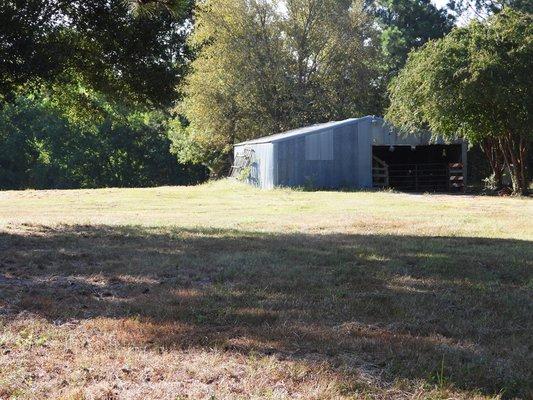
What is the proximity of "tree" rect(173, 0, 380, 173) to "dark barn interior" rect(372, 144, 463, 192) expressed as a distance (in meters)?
8.56

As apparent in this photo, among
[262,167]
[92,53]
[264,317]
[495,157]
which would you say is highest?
[92,53]

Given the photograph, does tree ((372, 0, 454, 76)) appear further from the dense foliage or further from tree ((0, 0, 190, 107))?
tree ((0, 0, 190, 107))

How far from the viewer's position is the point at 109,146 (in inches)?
2126

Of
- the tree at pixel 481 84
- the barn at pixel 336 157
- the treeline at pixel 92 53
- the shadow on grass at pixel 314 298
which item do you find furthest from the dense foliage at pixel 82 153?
the shadow on grass at pixel 314 298

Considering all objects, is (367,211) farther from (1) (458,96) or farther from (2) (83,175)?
(2) (83,175)

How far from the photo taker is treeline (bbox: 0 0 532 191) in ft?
42.5

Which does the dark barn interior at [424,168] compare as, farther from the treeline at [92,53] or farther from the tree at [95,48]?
the tree at [95,48]

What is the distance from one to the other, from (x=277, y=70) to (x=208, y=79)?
15.6ft

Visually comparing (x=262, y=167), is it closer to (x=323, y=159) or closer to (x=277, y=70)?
(x=323, y=159)

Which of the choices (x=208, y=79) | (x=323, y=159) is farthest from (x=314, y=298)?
(x=208, y=79)

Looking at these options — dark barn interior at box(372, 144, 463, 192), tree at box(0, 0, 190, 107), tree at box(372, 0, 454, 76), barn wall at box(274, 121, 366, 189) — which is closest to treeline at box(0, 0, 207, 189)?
tree at box(0, 0, 190, 107)

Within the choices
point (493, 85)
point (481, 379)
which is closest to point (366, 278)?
point (481, 379)

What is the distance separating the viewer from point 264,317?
566 cm

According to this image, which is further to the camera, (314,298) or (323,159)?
(323,159)
